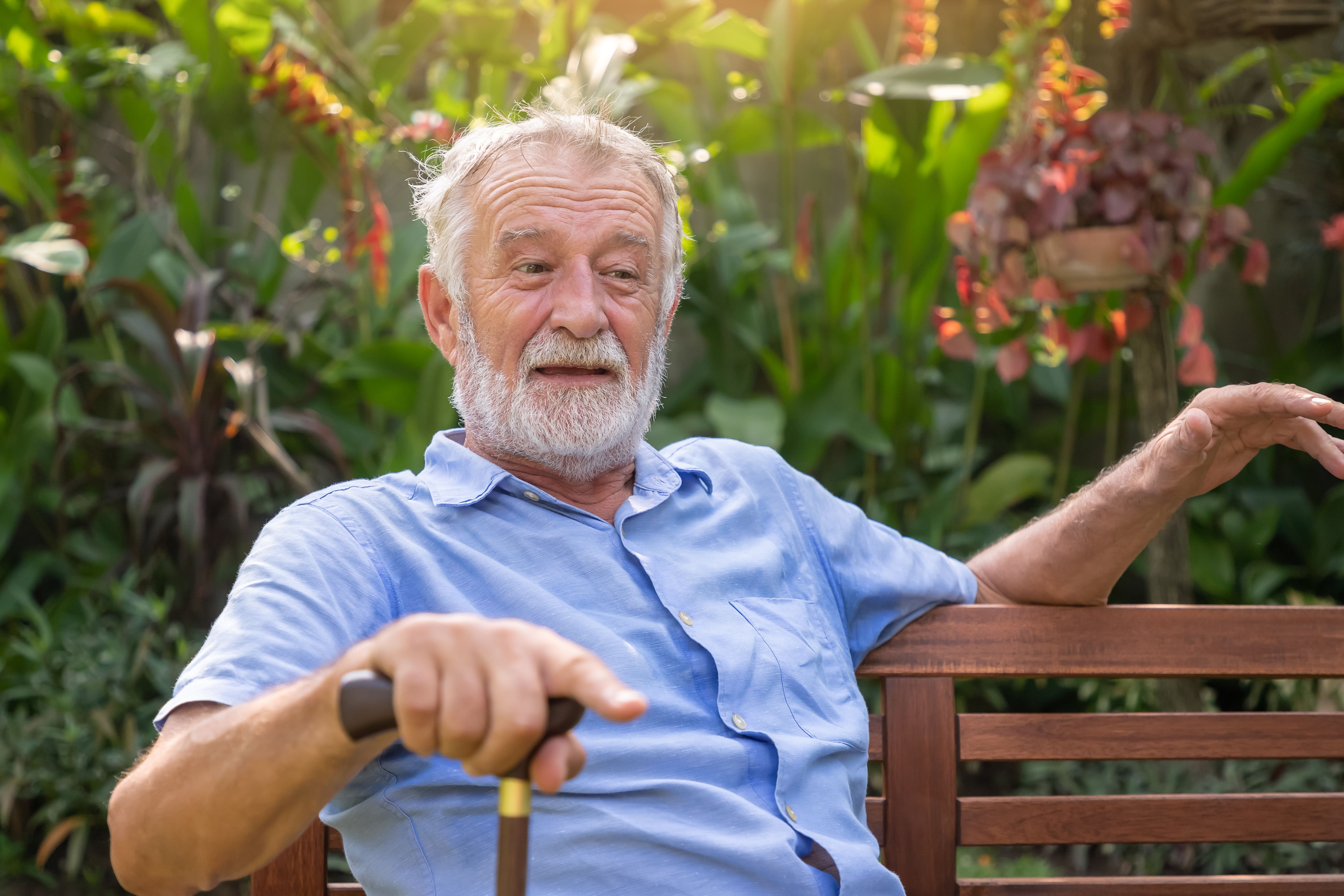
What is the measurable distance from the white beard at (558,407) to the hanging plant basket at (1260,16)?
158cm

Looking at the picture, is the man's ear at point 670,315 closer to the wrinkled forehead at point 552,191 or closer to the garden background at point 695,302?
the wrinkled forehead at point 552,191

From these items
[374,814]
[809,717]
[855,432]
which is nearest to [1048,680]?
[855,432]

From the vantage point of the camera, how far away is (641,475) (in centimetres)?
156

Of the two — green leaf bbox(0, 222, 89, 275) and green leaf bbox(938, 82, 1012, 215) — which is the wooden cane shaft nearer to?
green leaf bbox(0, 222, 89, 275)

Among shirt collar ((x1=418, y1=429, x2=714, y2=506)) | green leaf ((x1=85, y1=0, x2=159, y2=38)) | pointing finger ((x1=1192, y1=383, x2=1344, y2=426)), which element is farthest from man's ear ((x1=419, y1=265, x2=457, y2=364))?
green leaf ((x1=85, y1=0, x2=159, y2=38))

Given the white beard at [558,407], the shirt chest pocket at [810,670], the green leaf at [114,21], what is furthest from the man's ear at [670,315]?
the green leaf at [114,21]

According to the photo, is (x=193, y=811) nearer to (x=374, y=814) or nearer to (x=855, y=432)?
(x=374, y=814)

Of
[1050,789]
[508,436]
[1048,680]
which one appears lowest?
[1050,789]

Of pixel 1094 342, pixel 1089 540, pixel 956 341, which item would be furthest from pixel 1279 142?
pixel 1089 540

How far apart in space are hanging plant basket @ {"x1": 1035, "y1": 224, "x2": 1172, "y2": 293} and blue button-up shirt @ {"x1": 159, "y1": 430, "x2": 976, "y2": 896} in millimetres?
895

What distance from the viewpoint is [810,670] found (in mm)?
1445

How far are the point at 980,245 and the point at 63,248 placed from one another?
7.00ft

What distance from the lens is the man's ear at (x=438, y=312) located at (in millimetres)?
1618

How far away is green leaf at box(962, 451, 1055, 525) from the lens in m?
2.93
